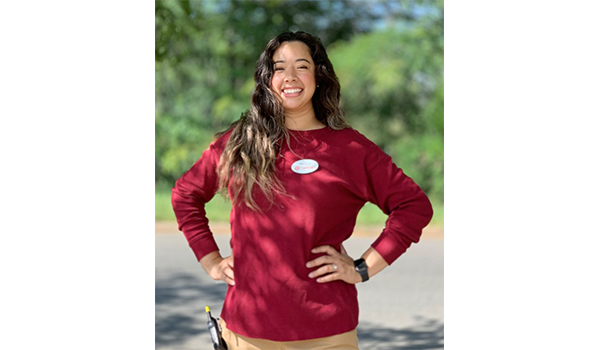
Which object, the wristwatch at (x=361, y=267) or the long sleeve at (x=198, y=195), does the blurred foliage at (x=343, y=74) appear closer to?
the long sleeve at (x=198, y=195)

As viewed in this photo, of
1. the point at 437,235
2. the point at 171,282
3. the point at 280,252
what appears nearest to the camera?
the point at 280,252

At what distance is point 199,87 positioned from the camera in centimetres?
1359

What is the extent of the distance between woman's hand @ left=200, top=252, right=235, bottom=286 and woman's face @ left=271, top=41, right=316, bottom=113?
655 millimetres

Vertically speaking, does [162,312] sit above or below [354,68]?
below

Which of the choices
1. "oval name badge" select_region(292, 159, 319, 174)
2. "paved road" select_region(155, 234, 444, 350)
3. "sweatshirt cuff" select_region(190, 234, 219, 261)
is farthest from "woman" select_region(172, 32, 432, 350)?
"paved road" select_region(155, 234, 444, 350)

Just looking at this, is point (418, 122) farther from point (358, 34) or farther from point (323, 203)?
point (323, 203)

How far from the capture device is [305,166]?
2371mm

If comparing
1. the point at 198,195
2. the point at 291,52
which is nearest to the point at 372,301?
the point at 198,195

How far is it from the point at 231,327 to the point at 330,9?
12078 millimetres

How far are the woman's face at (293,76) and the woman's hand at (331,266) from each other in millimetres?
566

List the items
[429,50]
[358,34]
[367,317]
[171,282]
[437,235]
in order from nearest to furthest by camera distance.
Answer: [367,317]
[171,282]
[437,235]
[429,50]
[358,34]

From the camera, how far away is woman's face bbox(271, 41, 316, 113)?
2.46 metres

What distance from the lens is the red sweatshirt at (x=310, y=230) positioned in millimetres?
2334

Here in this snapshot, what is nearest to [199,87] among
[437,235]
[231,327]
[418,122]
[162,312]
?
[418,122]
